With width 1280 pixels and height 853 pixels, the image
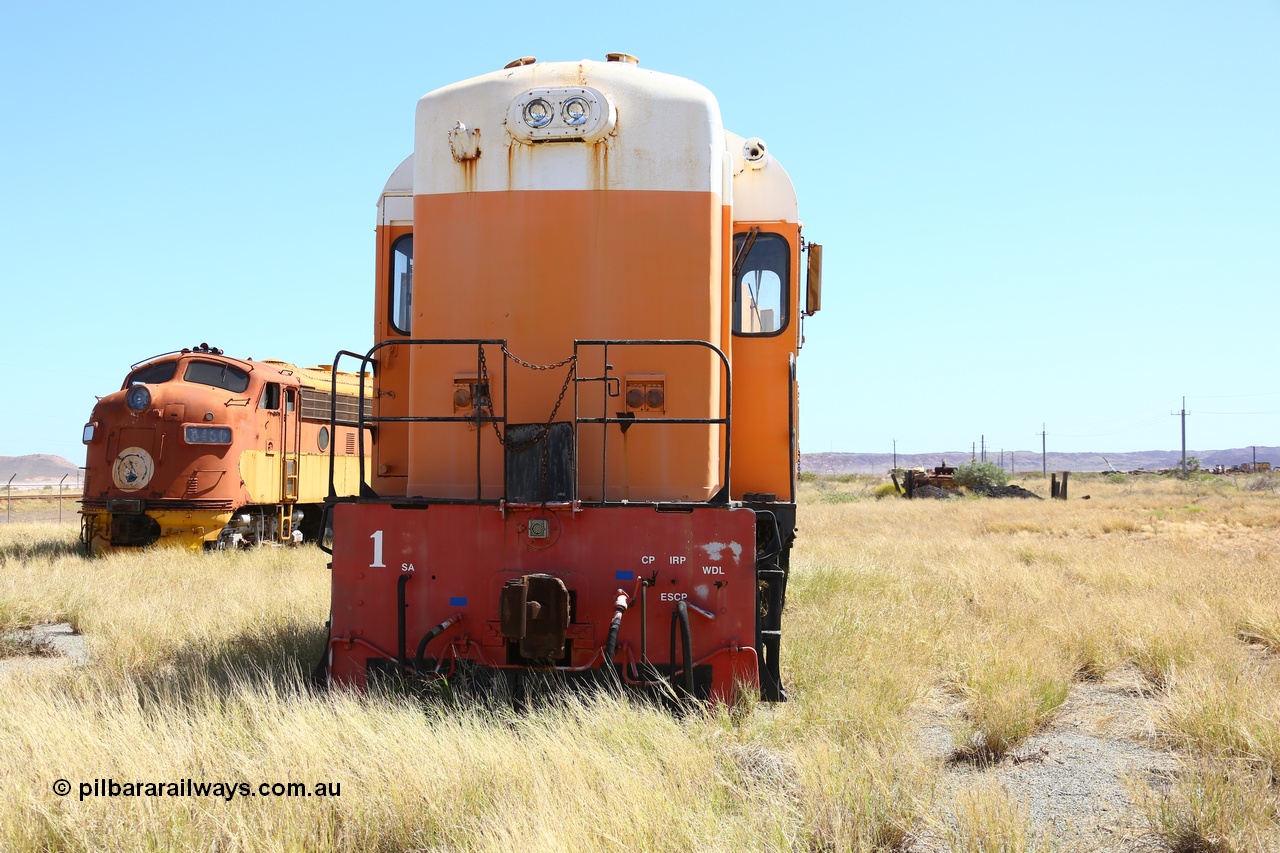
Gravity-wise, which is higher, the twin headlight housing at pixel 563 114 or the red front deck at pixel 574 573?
the twin headlight housing at pixel 563 114

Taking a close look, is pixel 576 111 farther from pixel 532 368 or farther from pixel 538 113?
pixel 532 368

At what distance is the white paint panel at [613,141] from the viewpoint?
6.19 m

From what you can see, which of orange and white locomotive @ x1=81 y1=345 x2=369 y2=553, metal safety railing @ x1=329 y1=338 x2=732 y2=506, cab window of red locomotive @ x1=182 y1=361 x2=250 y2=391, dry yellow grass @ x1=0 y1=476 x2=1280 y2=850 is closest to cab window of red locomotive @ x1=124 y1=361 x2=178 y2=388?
orange and white locomotive @ x1=81 y1=345 x2=369 y2=553

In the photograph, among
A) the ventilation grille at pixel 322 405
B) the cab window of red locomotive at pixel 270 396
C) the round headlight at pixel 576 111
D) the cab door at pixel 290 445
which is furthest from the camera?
the ventilation grille at pixel 322 405

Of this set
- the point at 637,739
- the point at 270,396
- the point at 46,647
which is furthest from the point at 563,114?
the point at 270,396

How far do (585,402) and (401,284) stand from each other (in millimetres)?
1745

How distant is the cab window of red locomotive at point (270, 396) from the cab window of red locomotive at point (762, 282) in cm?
1106

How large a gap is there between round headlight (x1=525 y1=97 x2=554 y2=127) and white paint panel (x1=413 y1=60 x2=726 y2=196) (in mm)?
125

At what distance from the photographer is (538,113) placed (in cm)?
613

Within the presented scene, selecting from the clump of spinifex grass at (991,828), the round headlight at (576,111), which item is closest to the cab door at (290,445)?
the round headlight at (576,111)

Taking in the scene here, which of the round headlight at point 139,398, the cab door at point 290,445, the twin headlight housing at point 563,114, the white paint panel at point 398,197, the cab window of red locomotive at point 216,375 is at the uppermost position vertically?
the twin headlight housing at point 563,114

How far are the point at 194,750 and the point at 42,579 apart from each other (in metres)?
8.53

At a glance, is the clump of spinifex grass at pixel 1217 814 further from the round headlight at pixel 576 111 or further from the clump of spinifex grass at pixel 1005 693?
the round headlight at pixel 576 111

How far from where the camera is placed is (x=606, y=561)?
5637mm
